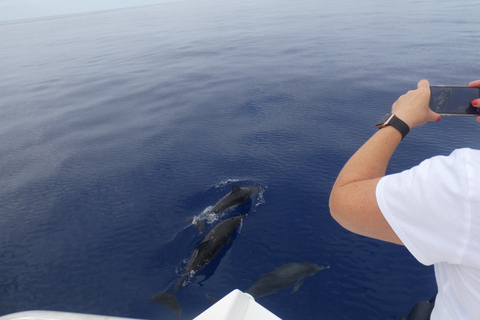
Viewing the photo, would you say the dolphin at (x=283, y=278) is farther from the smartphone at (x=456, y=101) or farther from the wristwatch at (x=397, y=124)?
the wristwatch at (x=397, y=124)

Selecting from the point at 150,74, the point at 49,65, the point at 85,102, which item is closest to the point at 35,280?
the point at 85,102

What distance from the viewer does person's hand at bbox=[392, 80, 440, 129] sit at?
2232 mm

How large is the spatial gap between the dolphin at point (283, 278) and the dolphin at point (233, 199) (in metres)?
2.36

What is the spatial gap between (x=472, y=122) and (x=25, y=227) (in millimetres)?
14993

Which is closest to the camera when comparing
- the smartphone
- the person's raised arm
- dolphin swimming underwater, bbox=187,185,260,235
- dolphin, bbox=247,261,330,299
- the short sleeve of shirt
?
the short sleeve of shirt

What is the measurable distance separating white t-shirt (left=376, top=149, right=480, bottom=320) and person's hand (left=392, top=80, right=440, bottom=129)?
0.73m

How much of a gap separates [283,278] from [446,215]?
5.00m

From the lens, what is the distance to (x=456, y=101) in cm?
293

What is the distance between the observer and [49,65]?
95.3ft

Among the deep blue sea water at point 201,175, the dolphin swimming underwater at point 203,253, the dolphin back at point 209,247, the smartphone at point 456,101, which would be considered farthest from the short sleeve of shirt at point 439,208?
the dolphin back at point 209,247

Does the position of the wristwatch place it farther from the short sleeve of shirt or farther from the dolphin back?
the dolphin back

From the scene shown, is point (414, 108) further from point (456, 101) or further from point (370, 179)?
point (456, 101)

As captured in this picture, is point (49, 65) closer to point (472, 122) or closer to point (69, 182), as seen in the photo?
point (69, 182)

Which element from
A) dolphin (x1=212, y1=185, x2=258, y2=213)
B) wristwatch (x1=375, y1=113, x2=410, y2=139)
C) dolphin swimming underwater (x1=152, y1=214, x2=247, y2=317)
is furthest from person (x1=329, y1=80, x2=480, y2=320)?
dolphin (x1=212, y1=185, x2=258, y2=213)
